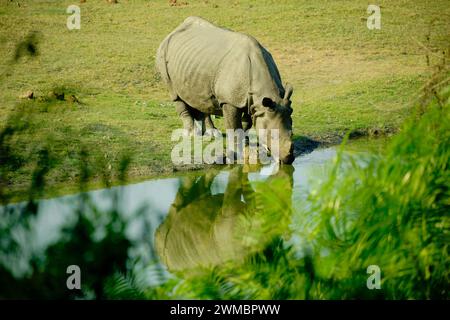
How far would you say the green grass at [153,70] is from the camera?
1202 cm

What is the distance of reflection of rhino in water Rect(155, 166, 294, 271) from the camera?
4191 millimetres

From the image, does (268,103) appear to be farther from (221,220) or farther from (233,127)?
(221,220)

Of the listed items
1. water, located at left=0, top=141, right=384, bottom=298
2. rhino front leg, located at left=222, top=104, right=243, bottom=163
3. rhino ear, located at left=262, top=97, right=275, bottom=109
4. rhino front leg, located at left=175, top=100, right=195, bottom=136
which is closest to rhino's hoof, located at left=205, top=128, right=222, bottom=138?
rhino front leg, located at left=175, top=100, right=195, bottom=136

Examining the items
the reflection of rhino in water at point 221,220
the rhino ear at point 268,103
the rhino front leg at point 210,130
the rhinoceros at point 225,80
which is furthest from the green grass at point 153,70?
the rhino ear at point 268,103

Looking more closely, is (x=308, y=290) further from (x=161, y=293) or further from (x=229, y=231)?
(x=229, y=231)

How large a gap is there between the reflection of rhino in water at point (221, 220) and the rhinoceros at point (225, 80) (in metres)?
0.76

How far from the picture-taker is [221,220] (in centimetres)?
871

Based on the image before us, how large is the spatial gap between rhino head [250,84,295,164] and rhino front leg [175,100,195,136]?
2.07 metres

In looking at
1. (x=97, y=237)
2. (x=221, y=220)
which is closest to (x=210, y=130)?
(x=221, y=220)

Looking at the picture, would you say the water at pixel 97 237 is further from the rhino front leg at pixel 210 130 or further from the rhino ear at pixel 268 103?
the rhino front leg at pixel 210 130

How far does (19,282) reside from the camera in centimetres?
274

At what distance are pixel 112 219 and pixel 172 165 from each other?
26.2 feet

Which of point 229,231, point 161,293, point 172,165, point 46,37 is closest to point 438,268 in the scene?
point 161,293

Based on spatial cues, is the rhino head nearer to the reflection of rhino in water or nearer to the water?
the reflection of rhino in water
